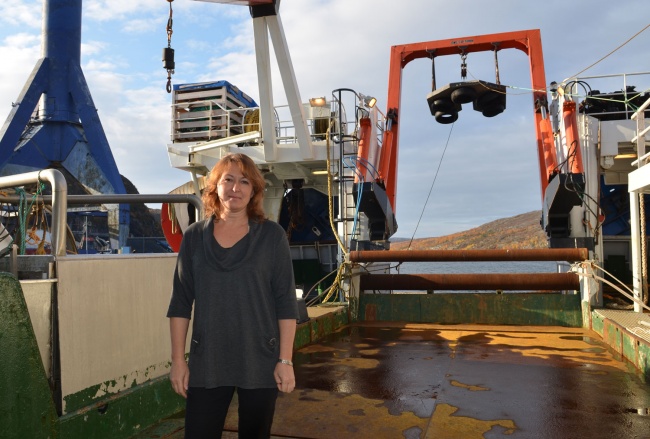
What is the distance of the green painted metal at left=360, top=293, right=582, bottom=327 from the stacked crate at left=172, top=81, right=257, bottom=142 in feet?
29.6

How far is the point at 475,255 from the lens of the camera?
6.62 metres

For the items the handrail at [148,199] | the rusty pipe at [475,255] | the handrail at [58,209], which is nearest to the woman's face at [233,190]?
the handrail at [58,209]

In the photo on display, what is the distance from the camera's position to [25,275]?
2568 millimetres

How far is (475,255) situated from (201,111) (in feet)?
35.7

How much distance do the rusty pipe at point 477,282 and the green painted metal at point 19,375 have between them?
18.3ft

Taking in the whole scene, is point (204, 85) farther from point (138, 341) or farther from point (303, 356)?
point (138, 341)

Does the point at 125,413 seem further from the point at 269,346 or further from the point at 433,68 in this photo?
the point at 433,68

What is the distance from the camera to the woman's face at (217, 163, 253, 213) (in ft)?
6.21

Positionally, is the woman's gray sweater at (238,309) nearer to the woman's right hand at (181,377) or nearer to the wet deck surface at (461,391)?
the woman's right hand at (181,377)

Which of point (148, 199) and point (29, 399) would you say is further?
point (148, 199)

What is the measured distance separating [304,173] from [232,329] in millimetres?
12158

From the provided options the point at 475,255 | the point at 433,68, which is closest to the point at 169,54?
the point at 433,68

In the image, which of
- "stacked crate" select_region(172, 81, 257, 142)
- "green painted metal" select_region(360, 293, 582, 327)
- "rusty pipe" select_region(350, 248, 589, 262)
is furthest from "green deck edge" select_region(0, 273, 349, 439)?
"stacked crate" select_region(172, 81, 257, 142)

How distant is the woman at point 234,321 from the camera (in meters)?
1.79
